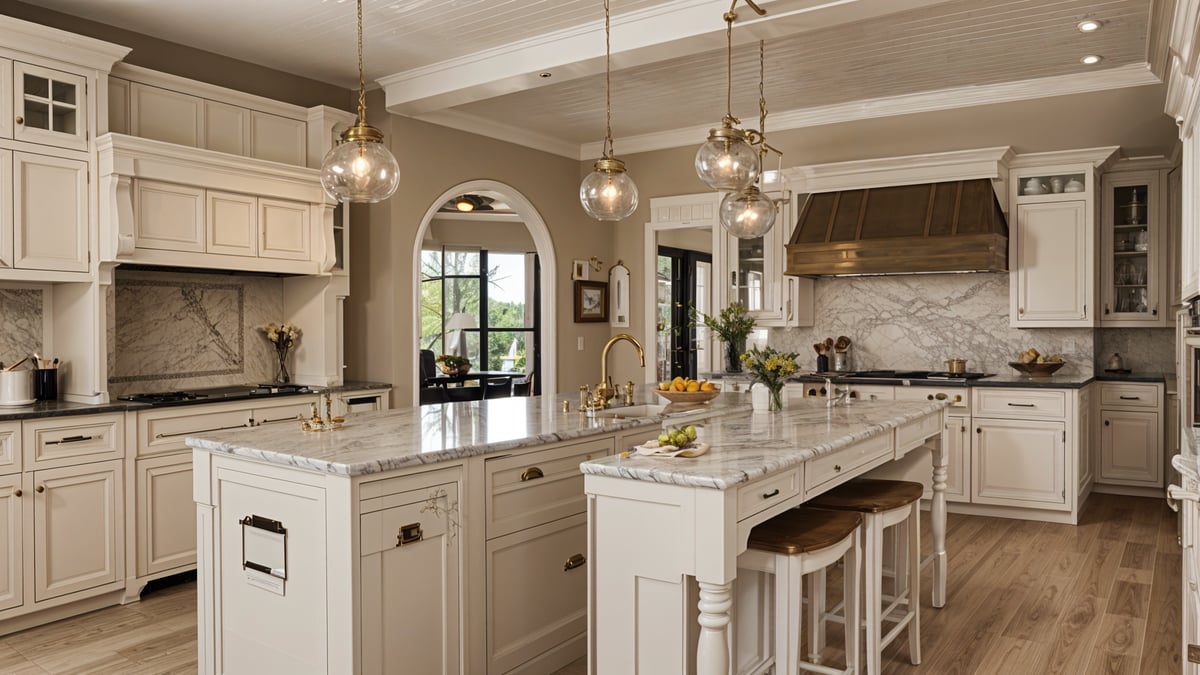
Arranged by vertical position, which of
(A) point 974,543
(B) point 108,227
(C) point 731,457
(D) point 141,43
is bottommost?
(A) point 974,543

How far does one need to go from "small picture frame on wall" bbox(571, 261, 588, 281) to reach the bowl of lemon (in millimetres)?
3314

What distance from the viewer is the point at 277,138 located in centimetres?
505

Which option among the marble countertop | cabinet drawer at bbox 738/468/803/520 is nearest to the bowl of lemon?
cabinet drawer at bbox 738/468/803/520

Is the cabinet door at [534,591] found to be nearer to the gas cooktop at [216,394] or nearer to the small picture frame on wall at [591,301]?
the gas cooktop at [216,394]

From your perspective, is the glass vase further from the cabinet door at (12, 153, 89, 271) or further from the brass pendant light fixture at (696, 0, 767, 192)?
the cabinet door at (12, 153, 89, 271)

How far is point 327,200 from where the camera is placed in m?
5.10

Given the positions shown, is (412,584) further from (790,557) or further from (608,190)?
(608,190)

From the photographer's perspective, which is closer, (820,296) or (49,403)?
(49,403)

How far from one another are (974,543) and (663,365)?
3.53 meters

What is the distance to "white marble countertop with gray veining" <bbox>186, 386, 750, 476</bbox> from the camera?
2.54 m

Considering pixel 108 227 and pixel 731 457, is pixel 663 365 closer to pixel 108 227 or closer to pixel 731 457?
pixel 108 227

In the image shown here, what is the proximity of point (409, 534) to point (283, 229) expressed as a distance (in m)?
2.97

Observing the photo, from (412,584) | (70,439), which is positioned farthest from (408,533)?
(70,439)

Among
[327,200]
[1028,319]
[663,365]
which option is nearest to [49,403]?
[327,200]
